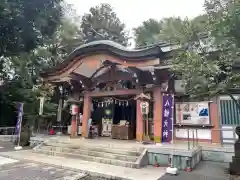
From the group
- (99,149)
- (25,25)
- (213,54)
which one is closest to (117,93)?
(99,149)

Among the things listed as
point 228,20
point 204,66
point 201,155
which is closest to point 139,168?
point 201,155

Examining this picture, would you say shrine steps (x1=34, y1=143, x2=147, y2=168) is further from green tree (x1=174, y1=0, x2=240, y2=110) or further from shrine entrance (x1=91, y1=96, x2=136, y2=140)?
green tree (x1=174, y1=0, x2=240, y2=110)

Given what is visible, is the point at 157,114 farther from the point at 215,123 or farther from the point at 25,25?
the point at 25,25

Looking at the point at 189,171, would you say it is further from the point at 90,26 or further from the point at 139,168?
the point at 90,26

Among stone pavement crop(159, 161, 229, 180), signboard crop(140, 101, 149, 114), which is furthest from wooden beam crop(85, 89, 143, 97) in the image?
Answer: stone pavement crop(159, 161, 229, 180)

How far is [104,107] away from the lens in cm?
1234

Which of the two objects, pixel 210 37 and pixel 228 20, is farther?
pixel 210 37

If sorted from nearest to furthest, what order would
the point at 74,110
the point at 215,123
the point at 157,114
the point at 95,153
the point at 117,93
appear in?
the point at 95,153
the point at 215,123
the point at 157,114
the point at 117,93
the point at 74,110

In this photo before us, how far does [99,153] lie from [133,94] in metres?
3.44

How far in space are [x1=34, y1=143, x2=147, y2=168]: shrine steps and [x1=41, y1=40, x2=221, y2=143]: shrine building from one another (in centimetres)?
174

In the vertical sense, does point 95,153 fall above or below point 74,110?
below

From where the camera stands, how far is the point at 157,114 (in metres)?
8.91

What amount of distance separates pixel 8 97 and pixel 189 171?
13694 mm

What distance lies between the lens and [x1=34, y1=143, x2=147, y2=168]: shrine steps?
6840mm
